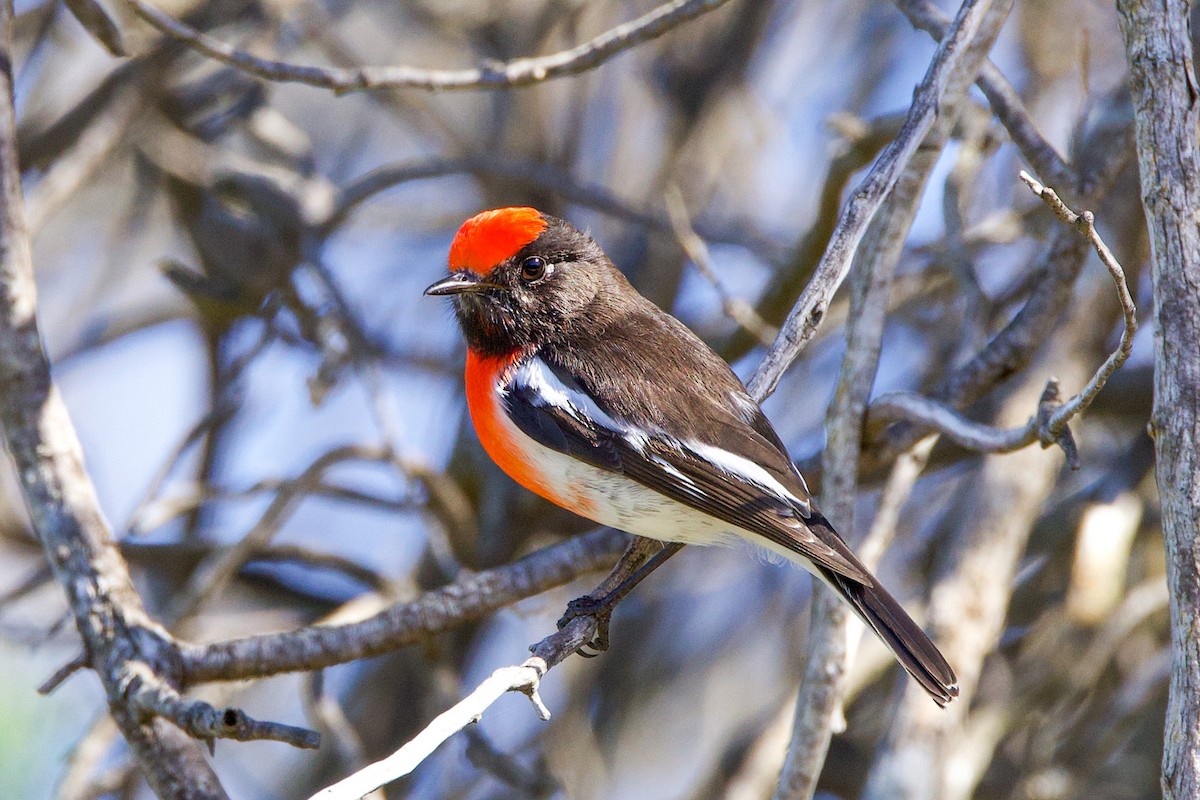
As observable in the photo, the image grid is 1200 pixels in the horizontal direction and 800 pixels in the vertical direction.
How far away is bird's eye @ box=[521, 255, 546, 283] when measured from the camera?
316 centimetres

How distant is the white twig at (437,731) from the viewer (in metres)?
1.68

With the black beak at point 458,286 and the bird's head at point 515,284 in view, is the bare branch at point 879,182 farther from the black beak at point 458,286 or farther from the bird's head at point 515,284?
the black beak at point 458,286

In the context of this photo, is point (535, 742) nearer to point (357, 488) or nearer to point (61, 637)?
point (357, 488)

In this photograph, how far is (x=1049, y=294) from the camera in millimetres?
3051

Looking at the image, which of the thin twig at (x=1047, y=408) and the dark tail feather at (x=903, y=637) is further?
the dark tail feather at (x=903, y=637)

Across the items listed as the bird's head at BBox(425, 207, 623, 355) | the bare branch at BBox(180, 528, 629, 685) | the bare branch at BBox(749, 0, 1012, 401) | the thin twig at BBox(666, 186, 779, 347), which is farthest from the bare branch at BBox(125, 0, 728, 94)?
the bare branch at BBox(180, 528, 629, 685)

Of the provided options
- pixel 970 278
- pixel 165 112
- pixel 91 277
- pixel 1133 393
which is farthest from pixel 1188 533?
pixel 91 277

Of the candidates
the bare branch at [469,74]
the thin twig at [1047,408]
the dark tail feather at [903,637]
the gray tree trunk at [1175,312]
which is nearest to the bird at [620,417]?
the dark tail feather at [903,637]

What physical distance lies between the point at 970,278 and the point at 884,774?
145cm

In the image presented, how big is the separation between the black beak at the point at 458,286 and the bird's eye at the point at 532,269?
103 mm

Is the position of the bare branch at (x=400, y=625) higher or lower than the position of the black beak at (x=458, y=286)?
lower

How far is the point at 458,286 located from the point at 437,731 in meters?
1.53

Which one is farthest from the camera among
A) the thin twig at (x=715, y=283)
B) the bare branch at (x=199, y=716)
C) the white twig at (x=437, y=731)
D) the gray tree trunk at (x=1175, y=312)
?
the thin twig at (x=715, y=283)

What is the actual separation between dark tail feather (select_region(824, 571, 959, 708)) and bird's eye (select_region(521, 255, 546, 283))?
1186mm
